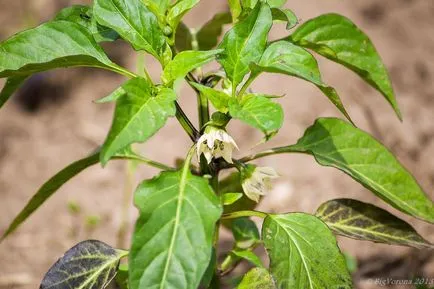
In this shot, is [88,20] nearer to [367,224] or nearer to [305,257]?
[305,257]

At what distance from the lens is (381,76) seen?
4.91 feet

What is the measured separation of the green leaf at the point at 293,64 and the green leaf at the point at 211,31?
440 mm

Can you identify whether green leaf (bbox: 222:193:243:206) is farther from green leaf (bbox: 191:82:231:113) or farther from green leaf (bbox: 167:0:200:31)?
green leaf (bbox: 167:0:200:31)

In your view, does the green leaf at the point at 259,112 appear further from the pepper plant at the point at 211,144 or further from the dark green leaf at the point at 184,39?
the dark green leaf at the point at 184,39

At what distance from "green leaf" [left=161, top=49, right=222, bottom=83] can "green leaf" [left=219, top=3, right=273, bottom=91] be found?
4 centimetres

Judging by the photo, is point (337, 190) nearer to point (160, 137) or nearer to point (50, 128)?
point (160, 137)

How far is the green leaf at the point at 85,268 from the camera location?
134 centimetres

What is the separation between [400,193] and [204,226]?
0.54 meters

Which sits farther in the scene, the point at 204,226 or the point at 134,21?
the point at 134,21

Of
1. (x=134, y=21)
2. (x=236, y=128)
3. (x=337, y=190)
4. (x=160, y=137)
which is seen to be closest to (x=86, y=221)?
(x=160, y=137)

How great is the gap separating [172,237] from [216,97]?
32cm

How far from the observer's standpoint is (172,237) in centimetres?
110

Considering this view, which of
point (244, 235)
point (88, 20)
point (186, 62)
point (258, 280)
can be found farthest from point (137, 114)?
point (244, 235)

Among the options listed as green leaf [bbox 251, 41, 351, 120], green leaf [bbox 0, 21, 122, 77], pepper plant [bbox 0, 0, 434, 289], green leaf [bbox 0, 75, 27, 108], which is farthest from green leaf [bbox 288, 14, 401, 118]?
green leaf [bbox 0, 75, 27, 108]
